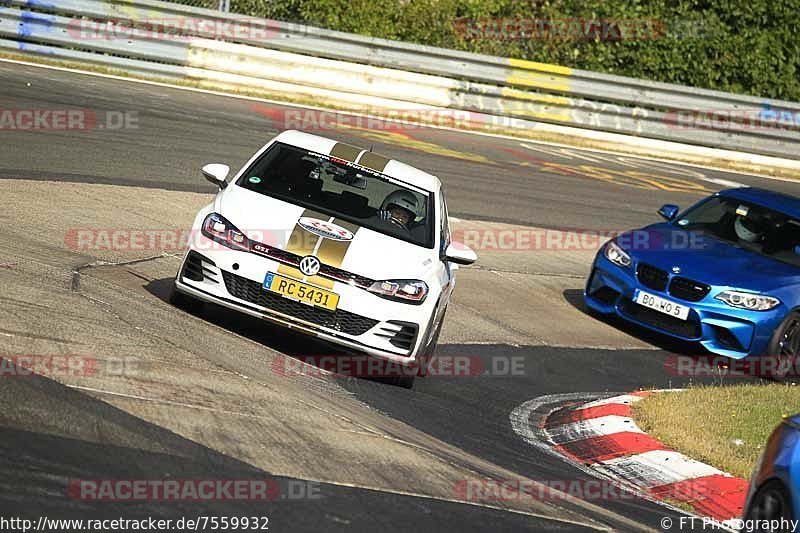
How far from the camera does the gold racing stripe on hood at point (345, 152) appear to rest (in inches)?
380

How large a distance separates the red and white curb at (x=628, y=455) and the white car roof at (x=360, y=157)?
1.91 meters

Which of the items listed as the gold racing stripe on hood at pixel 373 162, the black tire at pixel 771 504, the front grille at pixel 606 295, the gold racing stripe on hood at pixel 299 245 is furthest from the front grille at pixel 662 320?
the black tire at pixel 771 504

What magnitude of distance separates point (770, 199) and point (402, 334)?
20.2ft

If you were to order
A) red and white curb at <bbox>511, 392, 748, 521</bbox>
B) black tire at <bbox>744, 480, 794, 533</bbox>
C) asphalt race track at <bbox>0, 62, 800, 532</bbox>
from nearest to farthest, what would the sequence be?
black tire at <bbox>744, 480, 794, 533</bbox>, asphalt race track at <bbox>0, 62, 800, 532</bbox>, red and white curb at <bbox>511, 392, 748, 521</bbox>

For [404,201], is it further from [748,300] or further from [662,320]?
[748,300]

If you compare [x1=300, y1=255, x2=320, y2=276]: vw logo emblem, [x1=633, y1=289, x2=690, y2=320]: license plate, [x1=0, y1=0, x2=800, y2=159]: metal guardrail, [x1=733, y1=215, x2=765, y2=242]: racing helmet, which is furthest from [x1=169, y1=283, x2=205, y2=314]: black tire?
[x1=0, y1=0, x2=800, y2=159]: metal guardrail

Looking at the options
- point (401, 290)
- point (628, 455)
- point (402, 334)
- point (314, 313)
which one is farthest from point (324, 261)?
point (628, 455)

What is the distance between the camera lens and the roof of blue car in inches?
511

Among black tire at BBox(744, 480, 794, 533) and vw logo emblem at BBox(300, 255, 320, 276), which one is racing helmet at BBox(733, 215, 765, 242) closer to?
vw logo emblem at BBox(300, 255, 320, 276)

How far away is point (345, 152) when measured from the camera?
9.75 metres

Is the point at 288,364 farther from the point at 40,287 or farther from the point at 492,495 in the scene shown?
the point at 492,495

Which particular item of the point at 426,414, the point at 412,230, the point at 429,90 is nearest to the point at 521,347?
the point at 412,230

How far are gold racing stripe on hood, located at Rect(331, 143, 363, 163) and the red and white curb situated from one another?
227 cm

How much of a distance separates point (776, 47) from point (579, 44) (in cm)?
464
